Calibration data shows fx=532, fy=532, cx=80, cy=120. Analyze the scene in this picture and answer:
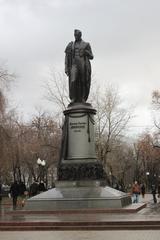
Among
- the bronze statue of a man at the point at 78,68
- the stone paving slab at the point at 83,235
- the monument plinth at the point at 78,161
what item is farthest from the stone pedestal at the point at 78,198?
the stone paving slab at the point at 83,235

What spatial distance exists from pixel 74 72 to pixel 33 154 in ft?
127

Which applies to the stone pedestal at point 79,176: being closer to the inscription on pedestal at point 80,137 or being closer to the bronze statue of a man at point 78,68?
the inscription on pedestal at point 80,137

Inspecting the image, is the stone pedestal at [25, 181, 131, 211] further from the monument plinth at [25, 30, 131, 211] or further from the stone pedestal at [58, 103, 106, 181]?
the stone pedestal at [58, 103, 106, 181]

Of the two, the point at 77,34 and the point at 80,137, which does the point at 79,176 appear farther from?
the point at 77,34

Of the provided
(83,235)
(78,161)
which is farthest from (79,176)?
(83,235)

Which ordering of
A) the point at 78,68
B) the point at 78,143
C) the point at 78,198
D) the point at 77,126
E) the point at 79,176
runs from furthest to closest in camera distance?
the point at 78,68 < the point at 77,126 < the point at 78,143 < the point at 79,176 < the point at 78,198

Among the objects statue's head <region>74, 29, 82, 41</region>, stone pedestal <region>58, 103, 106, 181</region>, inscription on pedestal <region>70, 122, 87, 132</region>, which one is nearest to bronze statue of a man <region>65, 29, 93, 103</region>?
statue's head <region>74, 29, 82, 41</region>

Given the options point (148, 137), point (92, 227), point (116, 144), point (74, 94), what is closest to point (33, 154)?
point (116, 144)

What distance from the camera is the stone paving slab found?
47.6 feet

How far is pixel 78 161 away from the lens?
76.3 ft

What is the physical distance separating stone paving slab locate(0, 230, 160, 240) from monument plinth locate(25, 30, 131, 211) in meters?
5.21

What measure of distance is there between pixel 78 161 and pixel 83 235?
819 centimetres

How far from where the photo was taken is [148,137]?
270 feet

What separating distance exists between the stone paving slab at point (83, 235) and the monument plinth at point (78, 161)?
205 inches
